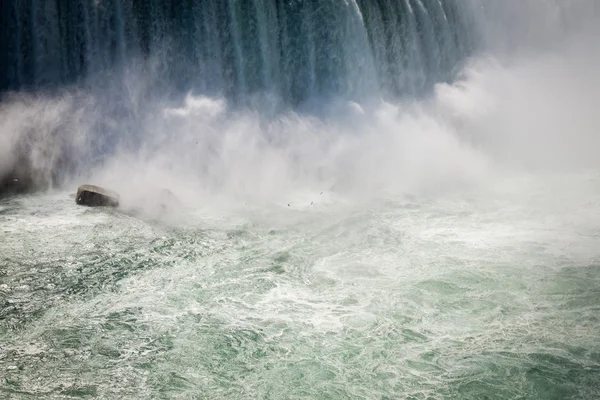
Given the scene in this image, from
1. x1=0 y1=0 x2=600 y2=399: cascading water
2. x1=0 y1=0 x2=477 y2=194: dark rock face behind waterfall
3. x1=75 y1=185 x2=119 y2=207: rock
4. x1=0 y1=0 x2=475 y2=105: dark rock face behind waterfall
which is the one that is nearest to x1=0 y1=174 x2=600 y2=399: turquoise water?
x1=0 y1=0 x2=600 y2=399: cascading water

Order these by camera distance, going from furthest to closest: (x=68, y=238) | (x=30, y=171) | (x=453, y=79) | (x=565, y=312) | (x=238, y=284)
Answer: (x=453, y=79), (x=30, y=171), (x=68, y=238), (x=238, y=284), (x=565, y=312)

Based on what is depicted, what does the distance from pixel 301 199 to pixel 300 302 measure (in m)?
5.42

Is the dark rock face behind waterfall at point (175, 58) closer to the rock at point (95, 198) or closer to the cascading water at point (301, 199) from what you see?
the cascading water at point (301, 199)

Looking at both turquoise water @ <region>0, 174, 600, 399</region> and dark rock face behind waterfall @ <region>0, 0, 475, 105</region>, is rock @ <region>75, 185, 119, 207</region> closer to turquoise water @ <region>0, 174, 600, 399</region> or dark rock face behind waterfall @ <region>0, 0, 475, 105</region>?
turquoise water @ <region>0, 174, 600, 399</region>

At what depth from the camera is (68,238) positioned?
10.1 meters

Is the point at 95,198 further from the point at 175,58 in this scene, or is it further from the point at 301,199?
the point at 175,58

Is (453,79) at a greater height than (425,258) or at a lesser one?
greater

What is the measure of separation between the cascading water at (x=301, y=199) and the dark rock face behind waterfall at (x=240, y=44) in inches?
2.4

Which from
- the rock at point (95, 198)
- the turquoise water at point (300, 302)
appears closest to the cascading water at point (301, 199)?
the turquoise water at point (300, 302)

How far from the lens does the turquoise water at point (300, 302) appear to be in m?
6.23

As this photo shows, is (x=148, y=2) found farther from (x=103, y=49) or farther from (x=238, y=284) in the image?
(x=238, y=284)

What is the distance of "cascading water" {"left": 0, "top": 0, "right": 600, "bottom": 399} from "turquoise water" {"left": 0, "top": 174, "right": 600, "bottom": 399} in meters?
0.04

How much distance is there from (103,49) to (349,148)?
24.3 ft

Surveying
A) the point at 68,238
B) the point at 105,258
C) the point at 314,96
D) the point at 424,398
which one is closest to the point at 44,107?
A: the point at 68,238
